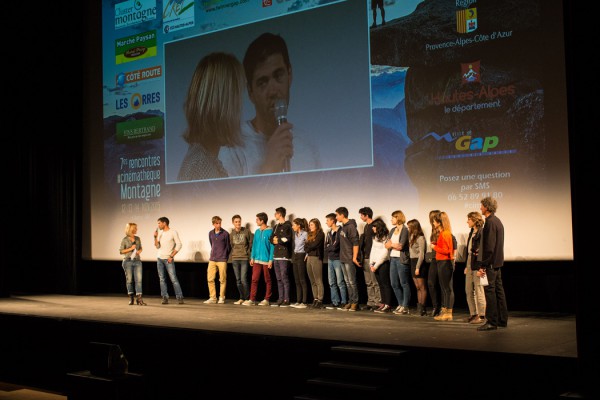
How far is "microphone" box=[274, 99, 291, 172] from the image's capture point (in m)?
10.1

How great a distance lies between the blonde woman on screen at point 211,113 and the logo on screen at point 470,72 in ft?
11.6

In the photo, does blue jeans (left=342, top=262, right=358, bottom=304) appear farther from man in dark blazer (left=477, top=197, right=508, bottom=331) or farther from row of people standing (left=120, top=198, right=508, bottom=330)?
man in dark blazer (left=477, top=197, right=508, bottom=331)

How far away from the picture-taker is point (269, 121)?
1030cm

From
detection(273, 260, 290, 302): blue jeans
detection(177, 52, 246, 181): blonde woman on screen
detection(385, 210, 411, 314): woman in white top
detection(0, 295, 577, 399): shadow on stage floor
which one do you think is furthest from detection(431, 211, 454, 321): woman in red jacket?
detection(177, 52, 246, 181): blonde woman on screen

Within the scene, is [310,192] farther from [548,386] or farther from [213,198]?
[548,386]

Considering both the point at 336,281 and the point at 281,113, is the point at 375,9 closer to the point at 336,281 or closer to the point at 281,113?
the point at 281,113

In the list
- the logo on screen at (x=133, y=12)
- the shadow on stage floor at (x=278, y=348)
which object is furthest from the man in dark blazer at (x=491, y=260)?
the logo on screen at (x=133, y=12)

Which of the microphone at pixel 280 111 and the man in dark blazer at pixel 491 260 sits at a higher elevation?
the microphone at pixel 280 111

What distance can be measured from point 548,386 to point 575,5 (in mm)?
2782

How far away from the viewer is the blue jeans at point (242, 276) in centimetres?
1019

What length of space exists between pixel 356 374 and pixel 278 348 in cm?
101

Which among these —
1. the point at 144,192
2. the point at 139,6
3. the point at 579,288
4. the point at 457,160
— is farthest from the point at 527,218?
the point at 139,6

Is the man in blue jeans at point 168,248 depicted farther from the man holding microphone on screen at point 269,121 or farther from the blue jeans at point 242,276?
the man holding microphone on screen at point 269,121

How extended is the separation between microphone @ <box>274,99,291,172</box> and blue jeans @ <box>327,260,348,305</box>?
172 cm
